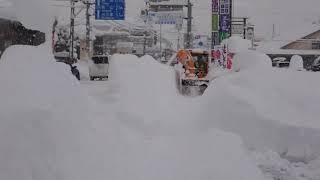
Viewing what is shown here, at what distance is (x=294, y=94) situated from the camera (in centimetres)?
980

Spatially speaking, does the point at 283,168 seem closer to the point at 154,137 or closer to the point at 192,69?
the point at 154,137

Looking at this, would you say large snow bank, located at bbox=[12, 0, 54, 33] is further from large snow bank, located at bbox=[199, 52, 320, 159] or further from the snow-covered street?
large snow bank, located at bbox=[199, 52, 320, 159]

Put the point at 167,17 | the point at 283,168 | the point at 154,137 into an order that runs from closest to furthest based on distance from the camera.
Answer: the point at 283,168 < the point at 154,137 < the point at 167,17

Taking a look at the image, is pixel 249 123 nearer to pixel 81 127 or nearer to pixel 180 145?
pixel 180 145

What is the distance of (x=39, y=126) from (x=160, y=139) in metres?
4.60

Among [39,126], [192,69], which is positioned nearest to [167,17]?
[192,69]

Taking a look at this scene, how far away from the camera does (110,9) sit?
30953 mm

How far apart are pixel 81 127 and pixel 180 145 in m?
3.47

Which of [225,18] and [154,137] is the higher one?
[225,18]

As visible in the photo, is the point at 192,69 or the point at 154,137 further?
the point at 192,69

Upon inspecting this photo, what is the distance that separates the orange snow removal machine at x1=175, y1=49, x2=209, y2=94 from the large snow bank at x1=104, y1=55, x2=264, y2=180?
7449 millimetres

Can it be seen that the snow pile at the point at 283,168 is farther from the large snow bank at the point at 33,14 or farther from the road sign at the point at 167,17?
the road sign at the point at 167,17

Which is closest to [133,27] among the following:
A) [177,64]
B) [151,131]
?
[177,64]

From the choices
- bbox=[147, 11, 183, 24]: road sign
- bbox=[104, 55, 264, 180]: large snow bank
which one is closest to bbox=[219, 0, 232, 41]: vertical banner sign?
bbox=[147, 11, 183, 24]: road sign
